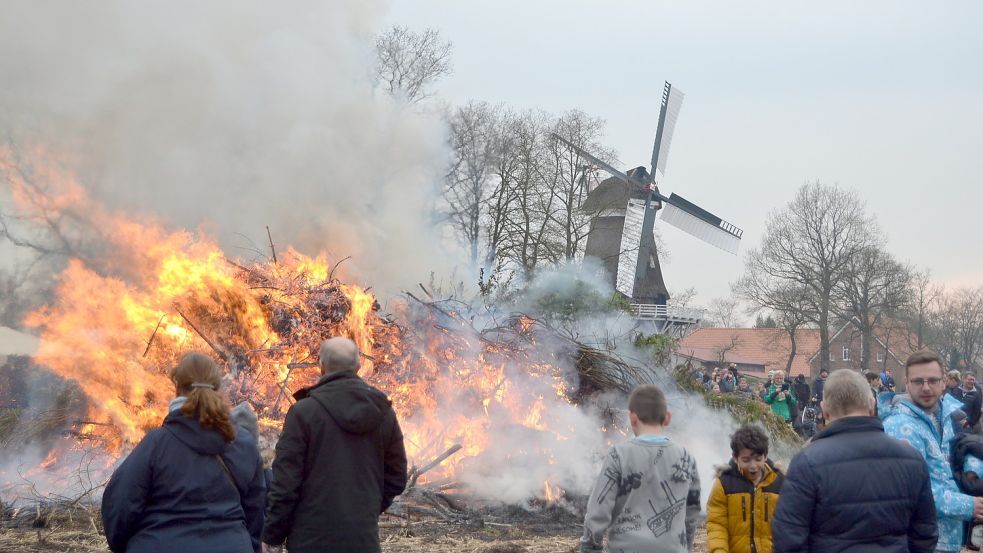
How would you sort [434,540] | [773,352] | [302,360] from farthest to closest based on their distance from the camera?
[773,352] → [302,360] → [434,540]

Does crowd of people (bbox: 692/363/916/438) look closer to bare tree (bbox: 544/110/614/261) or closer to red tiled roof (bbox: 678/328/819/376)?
bare tree (bbox: 544/110/614/261)

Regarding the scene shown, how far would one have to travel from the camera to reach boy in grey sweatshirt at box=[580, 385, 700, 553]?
12.6ft

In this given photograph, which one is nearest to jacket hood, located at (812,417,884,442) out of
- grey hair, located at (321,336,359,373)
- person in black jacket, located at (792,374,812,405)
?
grey hair, located at (321,336,359,373)

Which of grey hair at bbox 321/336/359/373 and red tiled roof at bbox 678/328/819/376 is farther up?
red tiled roof at bbox 678/328/819/376

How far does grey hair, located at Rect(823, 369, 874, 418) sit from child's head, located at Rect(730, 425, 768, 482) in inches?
33.3

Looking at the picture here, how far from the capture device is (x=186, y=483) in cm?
357

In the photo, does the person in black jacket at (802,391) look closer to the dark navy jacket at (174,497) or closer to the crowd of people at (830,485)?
the crowd of people at (830,485)

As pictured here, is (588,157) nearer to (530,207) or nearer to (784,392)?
(530,207)

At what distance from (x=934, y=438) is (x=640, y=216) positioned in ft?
93.6

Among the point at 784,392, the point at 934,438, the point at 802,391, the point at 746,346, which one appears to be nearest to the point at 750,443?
the point at 934,438

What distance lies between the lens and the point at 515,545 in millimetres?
7922

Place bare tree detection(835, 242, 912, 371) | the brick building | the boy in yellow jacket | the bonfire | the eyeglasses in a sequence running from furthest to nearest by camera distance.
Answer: the brick building < bare tree detection(835, 242, 912, 371) < the bonfire < the boy in yellow jacket < the eyeglasses

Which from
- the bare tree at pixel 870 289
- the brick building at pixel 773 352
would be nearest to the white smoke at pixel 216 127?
the bare tree at pixel 870 289

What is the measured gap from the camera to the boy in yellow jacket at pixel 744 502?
171 inches
